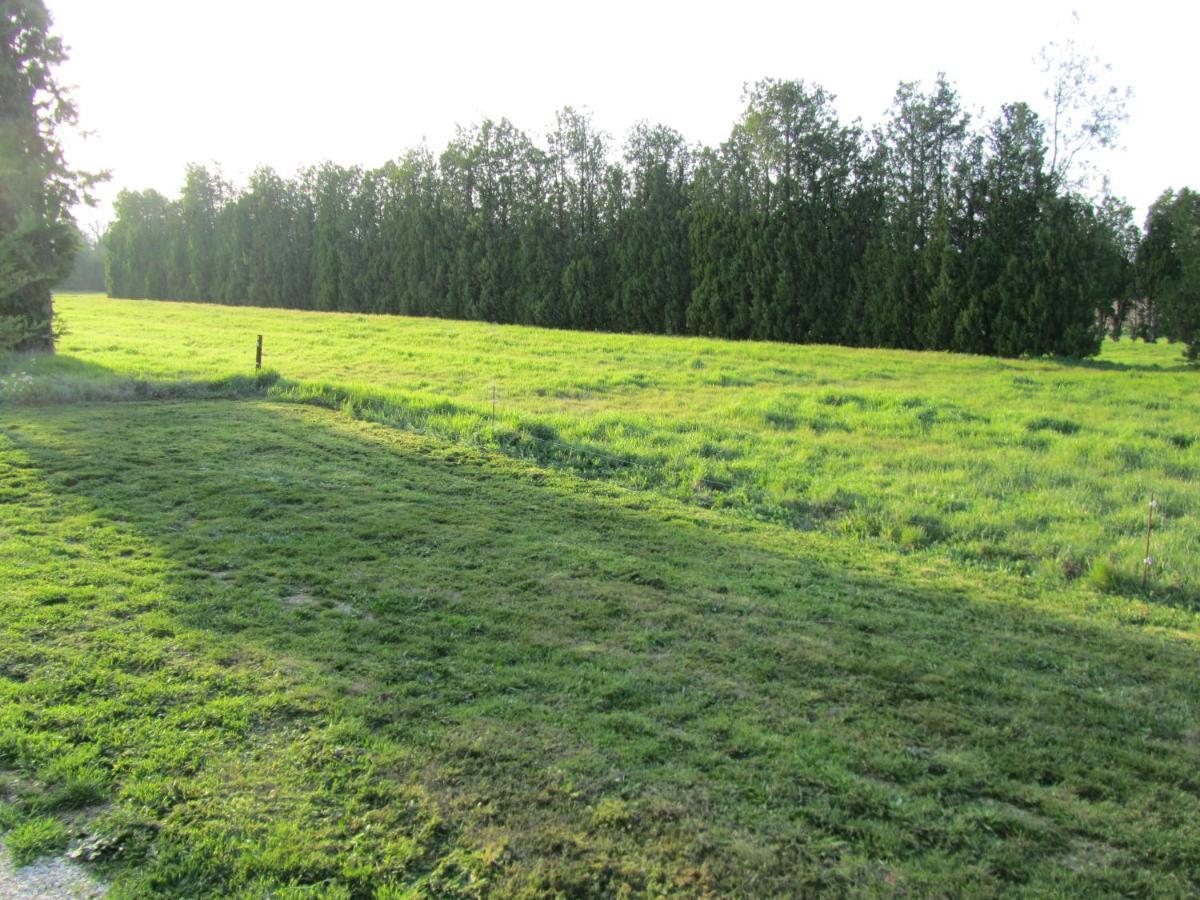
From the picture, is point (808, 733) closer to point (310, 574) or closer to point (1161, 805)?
point (1161, 805)

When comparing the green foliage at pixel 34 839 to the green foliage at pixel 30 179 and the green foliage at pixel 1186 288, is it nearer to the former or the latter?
the green foliage at pixel 30 179

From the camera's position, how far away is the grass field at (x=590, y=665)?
107 inches

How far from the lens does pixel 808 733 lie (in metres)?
3.42

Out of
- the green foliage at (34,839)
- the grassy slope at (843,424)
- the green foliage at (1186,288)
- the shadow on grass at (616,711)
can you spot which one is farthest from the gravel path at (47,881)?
the green foliage at (1186,288)

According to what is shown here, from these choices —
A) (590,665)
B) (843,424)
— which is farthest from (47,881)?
(843,424)

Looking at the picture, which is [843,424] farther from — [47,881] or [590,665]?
[47,881]

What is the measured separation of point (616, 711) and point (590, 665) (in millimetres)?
492

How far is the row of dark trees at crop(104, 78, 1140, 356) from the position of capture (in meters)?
24.7

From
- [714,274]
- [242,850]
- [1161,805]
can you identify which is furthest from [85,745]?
[714,274]

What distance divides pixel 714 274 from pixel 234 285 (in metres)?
31.6

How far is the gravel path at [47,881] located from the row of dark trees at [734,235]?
2588cm

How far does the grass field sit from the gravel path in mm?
84

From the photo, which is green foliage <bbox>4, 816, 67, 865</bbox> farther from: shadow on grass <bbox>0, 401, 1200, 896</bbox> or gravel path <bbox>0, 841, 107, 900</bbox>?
shadow on grass <bbox>0, 401, 1200, 896</bbox>

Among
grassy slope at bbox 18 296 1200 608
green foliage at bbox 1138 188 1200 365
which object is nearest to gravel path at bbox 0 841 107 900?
grassy slope at bbox 18 296 1200 608
